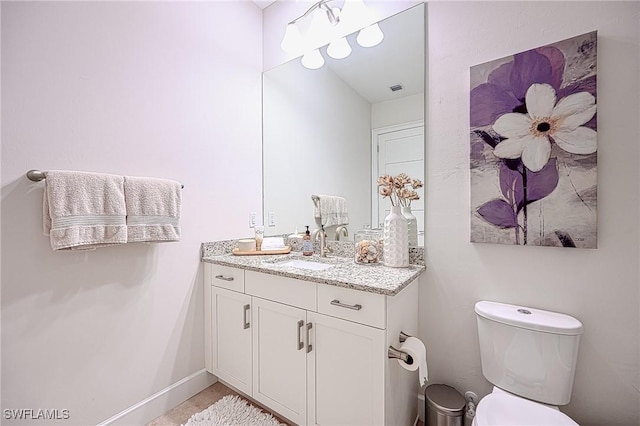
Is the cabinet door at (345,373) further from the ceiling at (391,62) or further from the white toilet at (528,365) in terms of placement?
the ceiling at (391,62)

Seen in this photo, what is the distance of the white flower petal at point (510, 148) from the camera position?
1.27 meters

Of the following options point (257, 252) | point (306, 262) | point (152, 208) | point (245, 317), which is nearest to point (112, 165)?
point (152, 208)

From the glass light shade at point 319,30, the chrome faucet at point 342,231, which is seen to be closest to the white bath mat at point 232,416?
the chrome faucet at point 342,231

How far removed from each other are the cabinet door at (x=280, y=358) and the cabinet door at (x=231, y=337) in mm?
64

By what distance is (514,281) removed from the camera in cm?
132

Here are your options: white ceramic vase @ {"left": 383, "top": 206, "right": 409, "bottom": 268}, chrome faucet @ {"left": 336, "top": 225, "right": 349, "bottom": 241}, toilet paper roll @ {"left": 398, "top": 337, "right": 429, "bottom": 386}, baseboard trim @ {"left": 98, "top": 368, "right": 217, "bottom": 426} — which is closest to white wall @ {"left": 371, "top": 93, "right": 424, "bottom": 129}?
white ceramic vase @ {"left": 383, "top": 206, "right": 409, "bottom": 268}

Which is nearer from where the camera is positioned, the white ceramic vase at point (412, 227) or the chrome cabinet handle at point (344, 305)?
the chrome cabinet handle at point (344, 305)

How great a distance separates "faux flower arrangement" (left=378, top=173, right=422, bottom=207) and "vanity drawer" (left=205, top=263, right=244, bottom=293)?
986 mm

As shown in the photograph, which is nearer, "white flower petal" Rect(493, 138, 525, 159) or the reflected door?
"white flower petal" Rect(493, 138, 525, 159)

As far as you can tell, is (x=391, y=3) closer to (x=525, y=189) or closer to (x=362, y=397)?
(x=525, y=189)

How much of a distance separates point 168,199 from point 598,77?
6.88 ft

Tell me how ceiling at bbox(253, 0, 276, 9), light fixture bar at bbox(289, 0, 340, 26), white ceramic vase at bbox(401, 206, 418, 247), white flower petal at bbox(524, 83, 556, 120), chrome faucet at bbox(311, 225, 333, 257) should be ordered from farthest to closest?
ceiling at bbox(253, 0, 276, 9) → chrome faucet at bbox(311, 225, 333, 257) → light fixture bar at bbox(289, 0, 340, 26) → white ceramic vase at bbox(401, 206, 418, 247) → white flower petal at bbox(524, 83, 556, 120)

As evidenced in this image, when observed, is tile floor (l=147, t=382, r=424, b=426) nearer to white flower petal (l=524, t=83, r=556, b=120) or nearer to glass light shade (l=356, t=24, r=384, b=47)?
white flower petal (l=524, t=83, r=556, b=120)

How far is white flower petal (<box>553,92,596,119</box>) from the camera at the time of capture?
114 cm
